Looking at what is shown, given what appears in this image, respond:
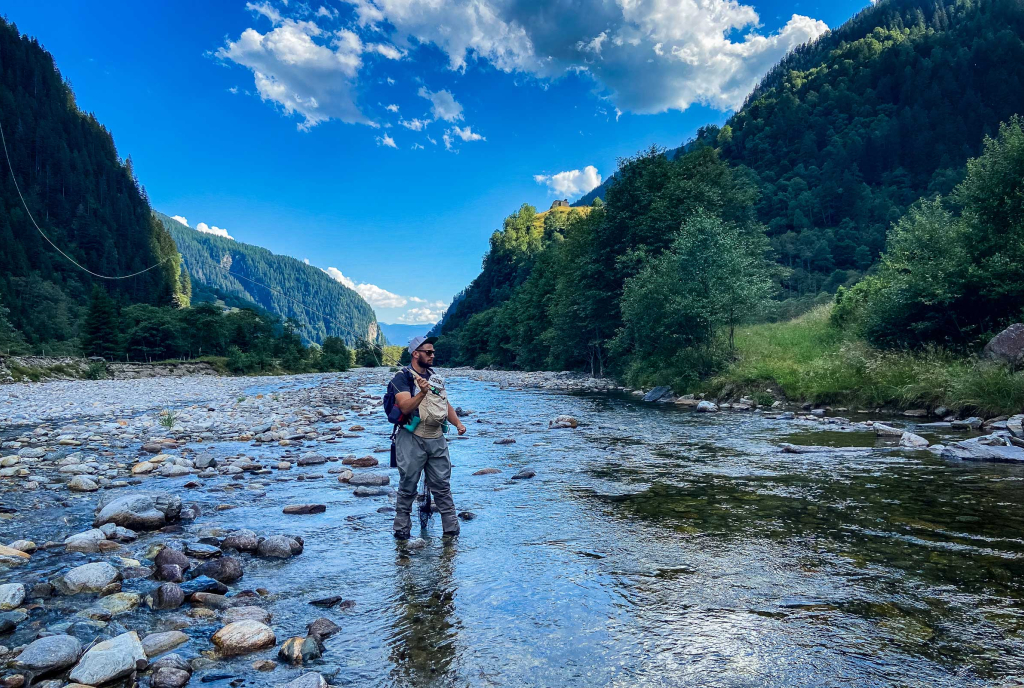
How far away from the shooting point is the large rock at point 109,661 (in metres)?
3.38

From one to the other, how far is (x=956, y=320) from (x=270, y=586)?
2196 centimetres

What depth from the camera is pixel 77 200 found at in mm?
142250

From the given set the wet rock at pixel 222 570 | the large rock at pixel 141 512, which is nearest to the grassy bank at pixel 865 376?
the wet rock at pixel 222 570

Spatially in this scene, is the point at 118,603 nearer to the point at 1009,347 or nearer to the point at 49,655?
the point at 49,655

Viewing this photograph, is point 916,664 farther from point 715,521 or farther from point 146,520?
point 146,520

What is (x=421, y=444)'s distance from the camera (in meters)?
6.73

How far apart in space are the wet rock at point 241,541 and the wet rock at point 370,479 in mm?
3207

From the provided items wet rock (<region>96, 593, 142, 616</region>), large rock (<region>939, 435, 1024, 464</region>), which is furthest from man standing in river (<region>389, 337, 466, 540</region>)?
large rock (<region>939, 435, 1024, 464</region>)

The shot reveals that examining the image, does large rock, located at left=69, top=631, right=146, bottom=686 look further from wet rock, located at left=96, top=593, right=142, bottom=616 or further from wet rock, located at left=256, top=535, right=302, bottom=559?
wet rock, located at left=256, top=535, right=302, bottom=559

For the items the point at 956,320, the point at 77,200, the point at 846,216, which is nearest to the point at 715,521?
the point at 956,320

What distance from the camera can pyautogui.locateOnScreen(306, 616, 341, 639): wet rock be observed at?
4156mm

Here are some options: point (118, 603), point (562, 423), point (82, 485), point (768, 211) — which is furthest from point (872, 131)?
point (118, 603)

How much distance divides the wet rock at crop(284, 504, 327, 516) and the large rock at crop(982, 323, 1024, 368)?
57.0 ft

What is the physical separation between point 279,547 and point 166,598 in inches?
54.9
